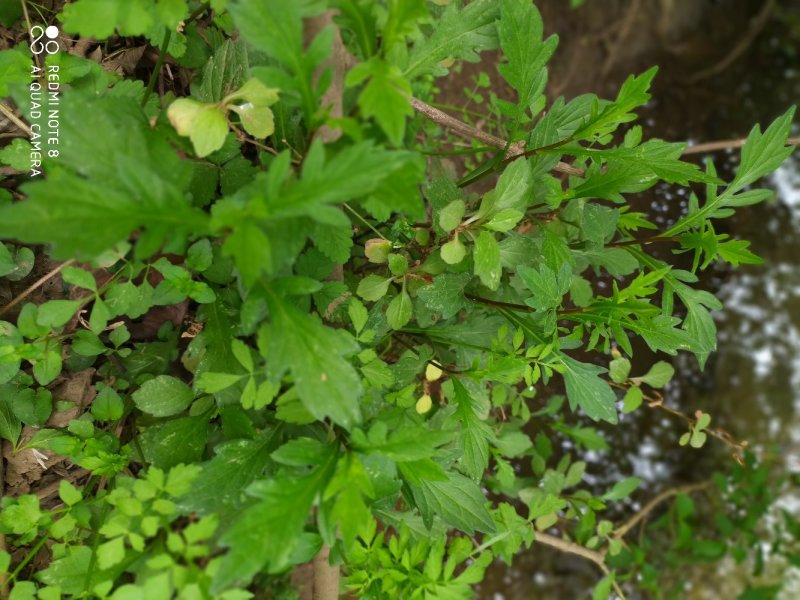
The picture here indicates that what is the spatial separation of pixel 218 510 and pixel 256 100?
0.56 m

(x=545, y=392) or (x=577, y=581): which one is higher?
(x=545, y=392)

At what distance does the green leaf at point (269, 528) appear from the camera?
0.60 metres

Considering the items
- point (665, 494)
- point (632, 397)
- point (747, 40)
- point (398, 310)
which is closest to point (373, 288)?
point (398, 310)

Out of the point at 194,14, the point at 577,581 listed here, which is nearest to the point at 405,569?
the point at 194,14

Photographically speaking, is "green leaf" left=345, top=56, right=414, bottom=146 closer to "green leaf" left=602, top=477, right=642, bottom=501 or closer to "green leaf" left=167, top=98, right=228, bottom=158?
"green leaf" left=167, top=98, right=228, bottom=158

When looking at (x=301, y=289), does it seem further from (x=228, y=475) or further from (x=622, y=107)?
(x=622, y=107)

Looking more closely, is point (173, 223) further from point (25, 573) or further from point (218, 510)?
point (25, 573)

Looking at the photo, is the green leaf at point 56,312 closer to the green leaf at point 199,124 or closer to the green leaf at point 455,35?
the green leaf at point 199,124

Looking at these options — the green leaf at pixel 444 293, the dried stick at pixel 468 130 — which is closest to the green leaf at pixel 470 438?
the green leaf at pixel 444 293

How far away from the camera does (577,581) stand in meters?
1.96

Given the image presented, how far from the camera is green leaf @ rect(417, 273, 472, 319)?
864 millimetres

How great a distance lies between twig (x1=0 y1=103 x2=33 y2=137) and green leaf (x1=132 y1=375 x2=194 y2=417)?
0.44 m

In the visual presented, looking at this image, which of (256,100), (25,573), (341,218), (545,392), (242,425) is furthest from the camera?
(545,392)

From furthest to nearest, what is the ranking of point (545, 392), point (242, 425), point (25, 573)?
point (545, 392)
point (25, 573)
point (242, 425)
